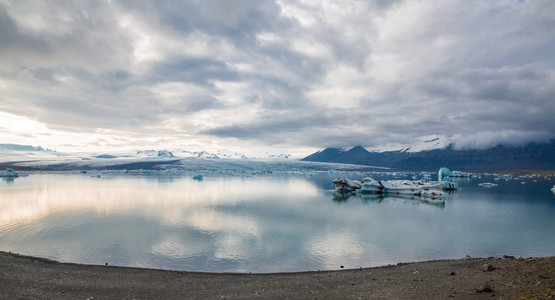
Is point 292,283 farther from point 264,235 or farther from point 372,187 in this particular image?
point 372,187

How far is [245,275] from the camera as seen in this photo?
1052 centimetres

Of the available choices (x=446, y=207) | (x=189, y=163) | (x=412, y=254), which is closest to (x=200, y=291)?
(x=412, y=254)

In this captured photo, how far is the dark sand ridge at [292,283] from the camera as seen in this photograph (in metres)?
7.16

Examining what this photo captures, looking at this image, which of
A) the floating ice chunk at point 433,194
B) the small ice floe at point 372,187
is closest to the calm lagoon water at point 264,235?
the floating ice chunk at point 433,194

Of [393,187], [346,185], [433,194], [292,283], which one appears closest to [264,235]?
[292,283]

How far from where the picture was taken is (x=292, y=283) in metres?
8.92

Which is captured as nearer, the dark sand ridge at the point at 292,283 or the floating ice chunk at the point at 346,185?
the dark sand ridge at the point at 292,283

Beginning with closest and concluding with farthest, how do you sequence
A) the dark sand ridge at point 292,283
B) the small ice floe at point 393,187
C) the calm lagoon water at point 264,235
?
the dark sand ridge at point 292,283
the calm lagoon water at point 264,235
the small ice floe at point 393,187

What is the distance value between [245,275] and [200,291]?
2.54 metres

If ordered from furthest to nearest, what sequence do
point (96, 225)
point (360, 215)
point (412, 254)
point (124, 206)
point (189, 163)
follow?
1. point (189, 163)
2. point (124, 206)
3. point (360, 215)
4. point (96, 225)
5. point (412, 254)

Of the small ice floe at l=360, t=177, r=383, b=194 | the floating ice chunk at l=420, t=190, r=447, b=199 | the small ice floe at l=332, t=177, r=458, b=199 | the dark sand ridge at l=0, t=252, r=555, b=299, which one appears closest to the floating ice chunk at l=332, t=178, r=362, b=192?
the small ice floe at l=332, t=177, r=458, b=199

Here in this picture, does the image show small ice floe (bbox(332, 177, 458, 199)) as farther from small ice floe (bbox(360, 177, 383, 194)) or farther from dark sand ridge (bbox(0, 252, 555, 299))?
dark sand ridge (bbox(0, 252, 555, 299))

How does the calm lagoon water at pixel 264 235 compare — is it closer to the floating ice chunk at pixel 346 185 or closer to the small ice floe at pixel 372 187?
the small ice floe at pixel 372 187

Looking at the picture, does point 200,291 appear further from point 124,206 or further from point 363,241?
point 124,206
